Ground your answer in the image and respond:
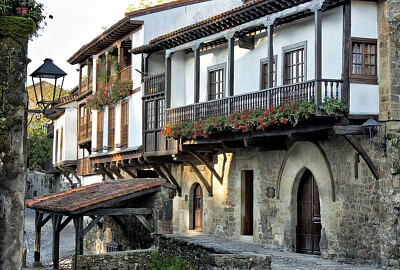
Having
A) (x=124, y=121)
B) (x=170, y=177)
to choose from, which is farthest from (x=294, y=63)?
(x=124, y=121)

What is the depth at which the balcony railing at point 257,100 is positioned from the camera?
49.4 ft

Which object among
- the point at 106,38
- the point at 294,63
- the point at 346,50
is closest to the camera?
the point at 346,50

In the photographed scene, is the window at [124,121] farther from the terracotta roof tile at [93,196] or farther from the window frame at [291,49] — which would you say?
the window frame at [291,49]

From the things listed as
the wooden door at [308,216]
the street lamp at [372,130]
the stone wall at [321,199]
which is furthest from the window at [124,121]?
the street lamp at [372,130]

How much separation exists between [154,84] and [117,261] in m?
9.59

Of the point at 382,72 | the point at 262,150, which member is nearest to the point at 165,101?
the point at 262,150

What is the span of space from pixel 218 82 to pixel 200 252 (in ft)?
28.3

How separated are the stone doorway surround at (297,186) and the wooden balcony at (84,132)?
1503 cm

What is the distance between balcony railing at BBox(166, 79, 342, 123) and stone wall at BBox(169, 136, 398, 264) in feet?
5.15

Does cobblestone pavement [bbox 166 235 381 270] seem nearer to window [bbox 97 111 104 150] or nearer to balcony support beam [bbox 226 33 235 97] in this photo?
balcony support beam [bbox 226 33 235 97]

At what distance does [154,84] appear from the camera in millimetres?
23609

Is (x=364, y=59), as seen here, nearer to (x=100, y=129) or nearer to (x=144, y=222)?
(x=144, y=222)

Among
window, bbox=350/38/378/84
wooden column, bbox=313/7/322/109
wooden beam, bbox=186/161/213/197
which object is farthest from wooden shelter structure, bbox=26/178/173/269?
window, bbox=350/38/378/84

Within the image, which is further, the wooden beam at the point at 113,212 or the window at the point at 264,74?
the window at the point at 264,74
